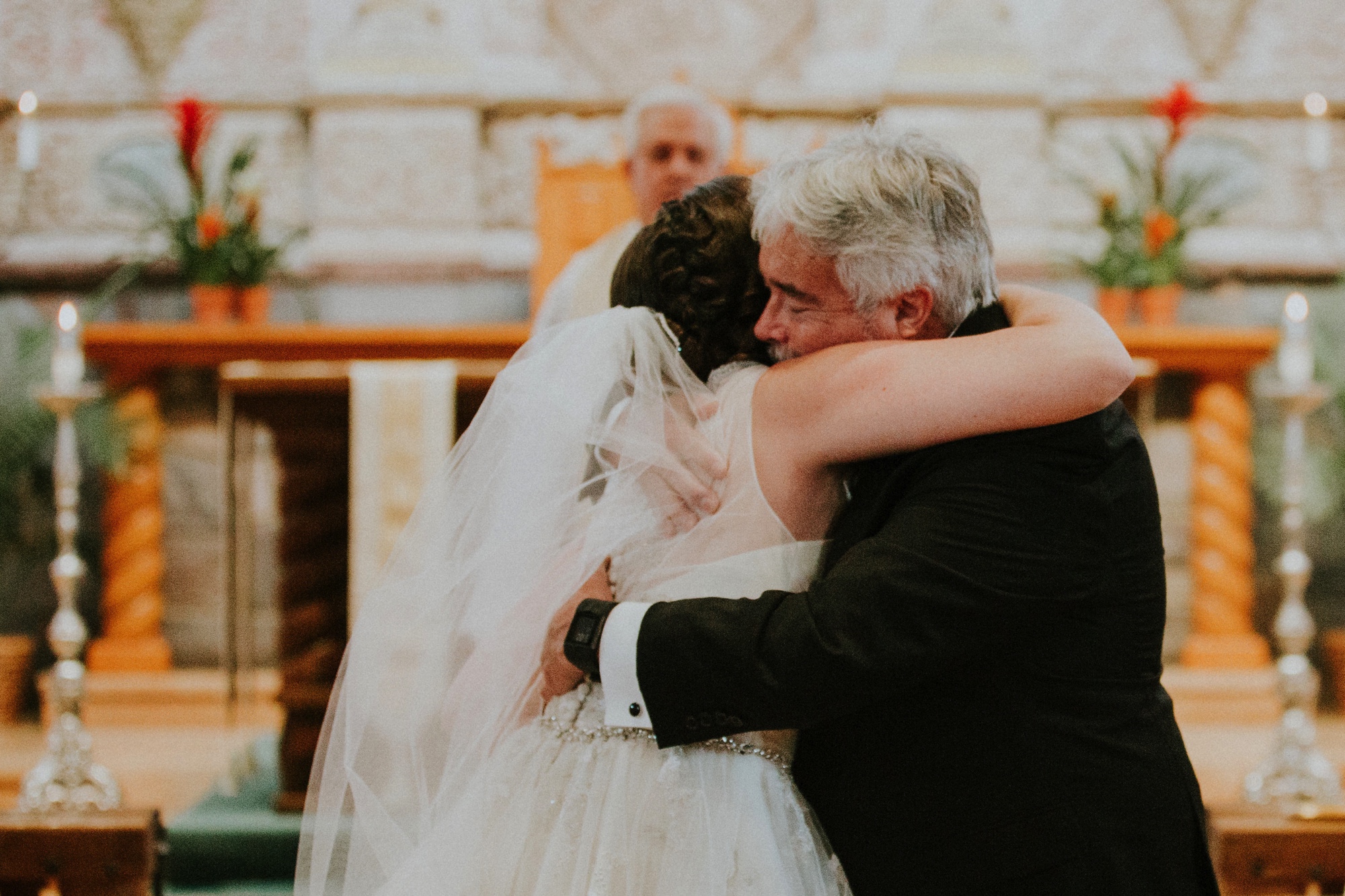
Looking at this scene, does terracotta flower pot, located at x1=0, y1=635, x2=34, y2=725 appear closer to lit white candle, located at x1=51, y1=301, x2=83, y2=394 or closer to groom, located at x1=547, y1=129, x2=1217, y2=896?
lit white candle, located at x1=51, y1=301, x2=83, y2=394

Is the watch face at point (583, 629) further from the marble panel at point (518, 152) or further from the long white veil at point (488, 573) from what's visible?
the marble panel at point (518, 152)

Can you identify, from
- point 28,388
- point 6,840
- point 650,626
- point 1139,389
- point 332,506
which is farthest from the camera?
point 28,388

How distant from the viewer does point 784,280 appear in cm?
145

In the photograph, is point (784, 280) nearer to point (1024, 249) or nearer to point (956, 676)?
point (956, 676)

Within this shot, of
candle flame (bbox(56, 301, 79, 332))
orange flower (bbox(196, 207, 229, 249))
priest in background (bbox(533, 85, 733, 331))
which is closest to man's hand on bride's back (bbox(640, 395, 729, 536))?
priest in background (bbox(533, 85, 733, 331))

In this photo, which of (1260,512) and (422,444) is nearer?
(422,444)

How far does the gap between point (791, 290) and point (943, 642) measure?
47 centimetres

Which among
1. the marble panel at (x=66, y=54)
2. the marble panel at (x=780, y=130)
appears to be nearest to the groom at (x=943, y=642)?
the marble panel at (x=780, y=130)

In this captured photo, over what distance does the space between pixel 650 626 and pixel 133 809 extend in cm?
156

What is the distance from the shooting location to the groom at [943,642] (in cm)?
131

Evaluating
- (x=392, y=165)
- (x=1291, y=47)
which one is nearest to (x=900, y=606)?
(x=392, y=165)

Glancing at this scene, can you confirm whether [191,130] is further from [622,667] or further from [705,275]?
[622,667]

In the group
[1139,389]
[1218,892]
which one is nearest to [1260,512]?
[1139,389]

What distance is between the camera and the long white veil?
5.06 feet
